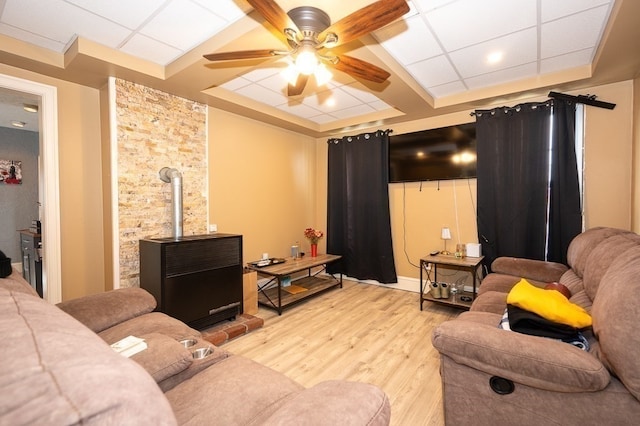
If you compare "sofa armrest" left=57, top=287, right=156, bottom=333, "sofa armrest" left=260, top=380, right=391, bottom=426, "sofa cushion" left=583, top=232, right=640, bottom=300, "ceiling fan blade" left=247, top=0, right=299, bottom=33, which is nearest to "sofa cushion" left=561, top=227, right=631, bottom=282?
"sofa cushion" left=583, top=232, right=640, bottom=300

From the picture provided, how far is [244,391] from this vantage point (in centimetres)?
121

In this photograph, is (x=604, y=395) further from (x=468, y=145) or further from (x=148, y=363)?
(x=468, y=145)

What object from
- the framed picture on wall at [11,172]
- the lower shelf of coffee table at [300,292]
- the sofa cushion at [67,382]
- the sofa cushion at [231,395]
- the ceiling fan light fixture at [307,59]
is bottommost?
the lower shelf of coffee table at [300,292]

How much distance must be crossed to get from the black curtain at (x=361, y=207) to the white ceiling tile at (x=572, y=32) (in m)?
2.17

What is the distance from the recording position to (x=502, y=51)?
2.62m

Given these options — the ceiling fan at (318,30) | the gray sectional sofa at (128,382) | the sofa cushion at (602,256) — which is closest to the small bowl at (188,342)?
the gray sectional sofa at (128,382)

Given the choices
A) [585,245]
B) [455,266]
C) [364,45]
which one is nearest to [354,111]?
[364,45]

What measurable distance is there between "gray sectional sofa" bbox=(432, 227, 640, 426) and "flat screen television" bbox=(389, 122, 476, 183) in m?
2.31

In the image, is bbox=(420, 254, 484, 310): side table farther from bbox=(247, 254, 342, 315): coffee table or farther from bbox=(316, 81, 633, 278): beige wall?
bbox=(247, 254, 342, 315): coffee table

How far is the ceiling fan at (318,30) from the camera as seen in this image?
146cm

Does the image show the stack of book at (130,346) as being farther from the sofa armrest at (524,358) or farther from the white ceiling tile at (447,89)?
the white ceiling tile at (447,89)

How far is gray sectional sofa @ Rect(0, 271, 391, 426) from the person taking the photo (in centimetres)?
45

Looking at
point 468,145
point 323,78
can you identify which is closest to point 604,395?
point 323,78

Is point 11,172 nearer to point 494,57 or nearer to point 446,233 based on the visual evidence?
point 446,233
